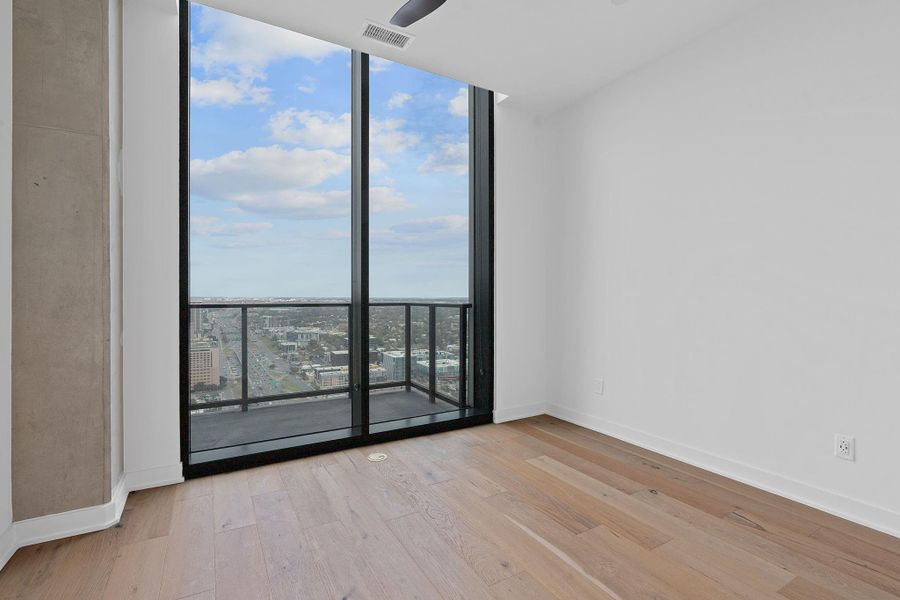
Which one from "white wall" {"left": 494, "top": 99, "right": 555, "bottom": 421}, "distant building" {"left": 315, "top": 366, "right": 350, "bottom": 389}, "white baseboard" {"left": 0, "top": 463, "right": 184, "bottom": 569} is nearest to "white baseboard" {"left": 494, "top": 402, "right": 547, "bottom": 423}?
"white wall" {"left": 494, "top": 99, "right": 555, "bottom": 421}

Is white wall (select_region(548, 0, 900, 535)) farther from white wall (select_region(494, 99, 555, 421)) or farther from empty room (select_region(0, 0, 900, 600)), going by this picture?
white wall (select_region(494, 99, 555, 421))

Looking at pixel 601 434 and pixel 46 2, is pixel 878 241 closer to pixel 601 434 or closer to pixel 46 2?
pixel 601 434

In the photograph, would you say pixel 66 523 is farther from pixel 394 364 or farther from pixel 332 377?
pixel 394 364

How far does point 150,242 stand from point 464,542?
2.12 meters

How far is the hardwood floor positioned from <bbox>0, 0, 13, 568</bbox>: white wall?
0.74 ft

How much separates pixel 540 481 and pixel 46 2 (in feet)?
10.4

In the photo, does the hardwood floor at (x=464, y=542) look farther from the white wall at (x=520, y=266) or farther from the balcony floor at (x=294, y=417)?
the white wall at (x=520, y=266)

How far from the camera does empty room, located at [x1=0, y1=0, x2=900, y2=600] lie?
175 centimetres

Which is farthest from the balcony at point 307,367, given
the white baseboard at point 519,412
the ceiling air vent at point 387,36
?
the ceiling air vent at point 387,36

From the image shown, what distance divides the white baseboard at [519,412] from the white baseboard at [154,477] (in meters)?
2.14

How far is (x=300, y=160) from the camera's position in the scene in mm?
3059

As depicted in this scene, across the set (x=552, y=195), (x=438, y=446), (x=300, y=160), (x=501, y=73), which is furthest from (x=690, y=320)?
(x=300, y=160)

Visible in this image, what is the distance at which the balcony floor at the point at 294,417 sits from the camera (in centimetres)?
293

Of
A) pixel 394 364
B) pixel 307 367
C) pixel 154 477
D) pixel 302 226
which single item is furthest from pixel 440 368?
pixel 154 477
